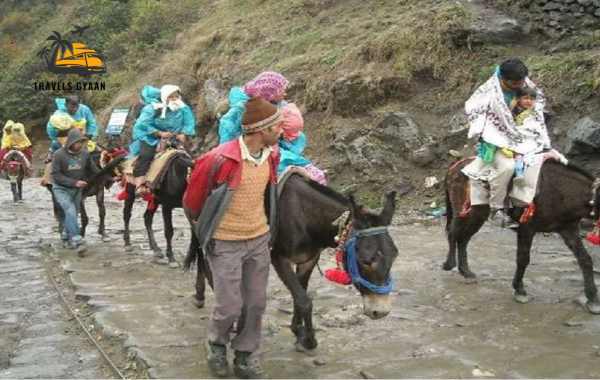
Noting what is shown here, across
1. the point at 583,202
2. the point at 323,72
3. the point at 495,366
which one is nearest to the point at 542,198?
the point at 583,202

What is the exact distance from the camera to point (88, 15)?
35500 mm

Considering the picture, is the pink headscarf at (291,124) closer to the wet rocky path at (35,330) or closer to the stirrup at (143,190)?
the wet rocky path at (35,330)

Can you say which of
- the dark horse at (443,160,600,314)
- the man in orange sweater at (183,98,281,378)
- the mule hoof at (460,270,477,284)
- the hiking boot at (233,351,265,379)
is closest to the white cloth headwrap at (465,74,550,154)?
the dark horse at (443,160,600,314)

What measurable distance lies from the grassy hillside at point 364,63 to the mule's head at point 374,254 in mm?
6675

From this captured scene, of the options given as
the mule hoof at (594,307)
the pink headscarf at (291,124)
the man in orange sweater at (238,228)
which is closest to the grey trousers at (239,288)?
the man in orange sweater at (238,228)

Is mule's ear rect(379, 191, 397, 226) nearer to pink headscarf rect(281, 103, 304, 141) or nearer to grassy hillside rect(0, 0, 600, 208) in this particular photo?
pink headscarf rect(281, 103, 304, 141)

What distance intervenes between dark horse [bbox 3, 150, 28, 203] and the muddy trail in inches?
298

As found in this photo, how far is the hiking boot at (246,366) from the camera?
5137mm

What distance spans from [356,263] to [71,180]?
634cm

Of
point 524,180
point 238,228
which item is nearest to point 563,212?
point 524,180

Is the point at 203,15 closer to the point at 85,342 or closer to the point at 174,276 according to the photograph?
the point at 174,276

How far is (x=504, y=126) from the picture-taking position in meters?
7.02

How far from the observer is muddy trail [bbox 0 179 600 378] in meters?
5.47

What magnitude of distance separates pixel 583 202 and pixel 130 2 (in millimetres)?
29358
